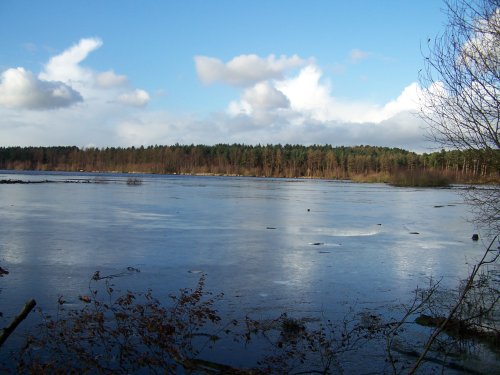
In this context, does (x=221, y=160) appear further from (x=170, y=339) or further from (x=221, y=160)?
(x=170, y=339)

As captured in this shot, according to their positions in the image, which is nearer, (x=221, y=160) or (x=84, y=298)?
(x=84, y=298)

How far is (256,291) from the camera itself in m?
6.75

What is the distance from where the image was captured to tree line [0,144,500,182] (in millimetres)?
99375

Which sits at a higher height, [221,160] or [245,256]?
[221,160]

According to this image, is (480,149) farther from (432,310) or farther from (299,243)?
(299,243)

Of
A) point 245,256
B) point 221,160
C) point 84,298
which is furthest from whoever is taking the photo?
point 221,160

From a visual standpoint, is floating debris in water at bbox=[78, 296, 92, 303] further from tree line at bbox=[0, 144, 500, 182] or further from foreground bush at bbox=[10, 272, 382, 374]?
tree line at bbox=[0, 144, 500, 182]

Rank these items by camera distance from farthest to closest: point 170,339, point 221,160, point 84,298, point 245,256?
point 221,160, point 245,256, point 84,298, point 170,339

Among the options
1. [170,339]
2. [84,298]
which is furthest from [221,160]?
[170,339]

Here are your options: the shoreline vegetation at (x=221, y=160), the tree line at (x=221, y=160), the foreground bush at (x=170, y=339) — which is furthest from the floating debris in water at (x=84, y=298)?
the tree line at (x=221, y=160)

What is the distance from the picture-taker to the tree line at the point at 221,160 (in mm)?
99375

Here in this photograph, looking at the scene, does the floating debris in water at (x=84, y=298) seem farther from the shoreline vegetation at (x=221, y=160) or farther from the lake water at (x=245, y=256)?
the shoreline vegetation at (x=221, y=160)

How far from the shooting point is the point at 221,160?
109 meters

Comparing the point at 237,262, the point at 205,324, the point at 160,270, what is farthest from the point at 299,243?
the point at 205,324
